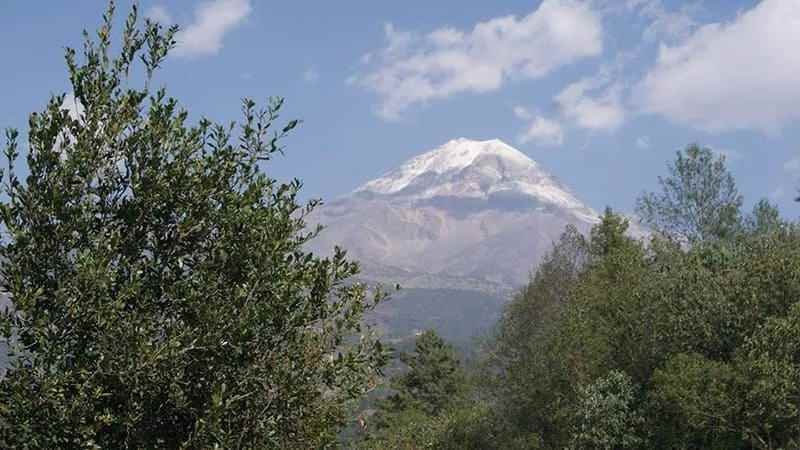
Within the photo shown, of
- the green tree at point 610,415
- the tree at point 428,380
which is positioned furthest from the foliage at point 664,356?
the tree at point 428,380

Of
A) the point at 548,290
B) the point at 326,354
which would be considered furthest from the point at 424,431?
the point at 326,354

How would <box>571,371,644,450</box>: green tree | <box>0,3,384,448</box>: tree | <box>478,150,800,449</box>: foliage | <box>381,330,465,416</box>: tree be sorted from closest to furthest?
<box>0,3,384,448</box>: tree
<box>478,150,800,449</box>: foliage
<box>571,371,644,450</box>: green tree
<box>381,330,465,416</box>: tree

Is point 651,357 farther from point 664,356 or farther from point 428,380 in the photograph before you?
point 428,380

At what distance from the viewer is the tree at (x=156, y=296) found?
36.3 feet

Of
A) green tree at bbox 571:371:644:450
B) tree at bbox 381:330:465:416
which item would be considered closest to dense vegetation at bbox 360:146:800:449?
green tree at bbox 571:371:644:450

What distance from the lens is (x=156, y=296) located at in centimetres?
1219

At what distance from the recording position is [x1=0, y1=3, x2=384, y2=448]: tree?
11.1m

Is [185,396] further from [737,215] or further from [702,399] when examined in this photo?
[737,215]

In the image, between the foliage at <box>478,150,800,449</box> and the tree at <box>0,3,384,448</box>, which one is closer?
Answer: the tree at <box>0,3,384,448</box>

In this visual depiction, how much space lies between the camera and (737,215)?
303 ft

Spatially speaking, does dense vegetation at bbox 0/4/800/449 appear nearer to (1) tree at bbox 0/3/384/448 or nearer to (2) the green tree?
(1) tree at bbox 0/3/384/448

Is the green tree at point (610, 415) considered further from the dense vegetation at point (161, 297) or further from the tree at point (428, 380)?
the tree at point (428, 380)

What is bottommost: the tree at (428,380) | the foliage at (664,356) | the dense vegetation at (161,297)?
the dense vegetation at (161,297)

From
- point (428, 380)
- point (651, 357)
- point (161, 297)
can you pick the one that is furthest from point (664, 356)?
point (428, 380)
